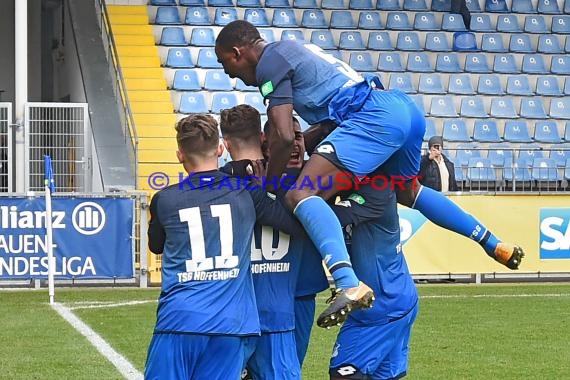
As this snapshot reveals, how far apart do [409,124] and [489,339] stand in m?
5.12

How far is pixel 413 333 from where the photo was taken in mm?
10555

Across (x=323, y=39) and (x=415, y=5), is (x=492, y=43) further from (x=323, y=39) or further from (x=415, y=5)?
(x=323, y=39)

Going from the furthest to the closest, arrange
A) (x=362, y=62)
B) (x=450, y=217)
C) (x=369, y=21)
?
1. (x=369, y=21)
2. (x=362, y=62)
3. (x=450, y=217)

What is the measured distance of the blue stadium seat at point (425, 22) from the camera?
2166 centimetres

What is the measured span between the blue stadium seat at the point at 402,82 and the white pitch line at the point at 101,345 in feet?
30.5

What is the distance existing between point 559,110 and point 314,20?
4614 millimetres

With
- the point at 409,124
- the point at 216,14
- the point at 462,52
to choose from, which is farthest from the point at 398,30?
the point at 409,124

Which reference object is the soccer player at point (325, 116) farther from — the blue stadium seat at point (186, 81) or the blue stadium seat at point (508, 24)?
the blue stadium seat at point (508, 24)

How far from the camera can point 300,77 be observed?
5.55m

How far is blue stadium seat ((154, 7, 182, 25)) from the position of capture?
20578 mm

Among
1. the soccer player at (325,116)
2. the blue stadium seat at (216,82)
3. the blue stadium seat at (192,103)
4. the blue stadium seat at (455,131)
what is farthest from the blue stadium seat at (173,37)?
the soccer player at (325,116)

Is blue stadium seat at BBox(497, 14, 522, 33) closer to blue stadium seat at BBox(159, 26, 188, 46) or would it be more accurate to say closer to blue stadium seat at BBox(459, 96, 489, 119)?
blue stadium seat at BBox(459, 96, 489, 119)

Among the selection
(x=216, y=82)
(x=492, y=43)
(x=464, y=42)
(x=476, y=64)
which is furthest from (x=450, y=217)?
(x=492, y=43)

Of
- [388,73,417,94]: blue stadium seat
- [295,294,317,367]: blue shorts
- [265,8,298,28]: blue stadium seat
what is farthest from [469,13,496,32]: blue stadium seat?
[295,294,317,367]: blue shorts
